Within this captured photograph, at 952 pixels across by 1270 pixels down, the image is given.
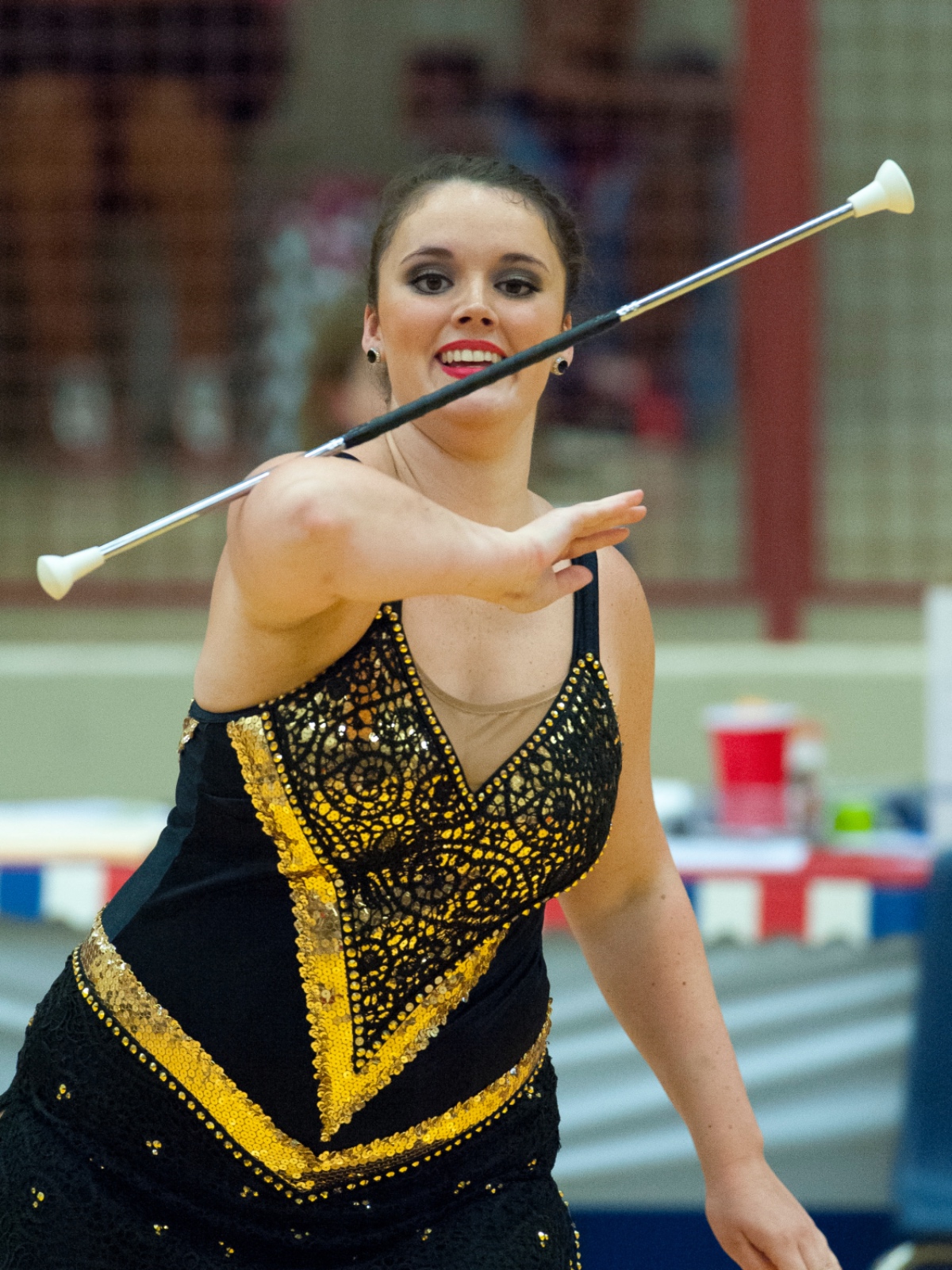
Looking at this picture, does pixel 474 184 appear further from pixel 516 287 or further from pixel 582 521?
pixel 582 521

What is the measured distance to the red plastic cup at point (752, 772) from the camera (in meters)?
3.01

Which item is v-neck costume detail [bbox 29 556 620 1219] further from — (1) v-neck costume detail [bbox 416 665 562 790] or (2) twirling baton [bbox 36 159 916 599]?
(2) twirling baton [bbox 36 159 916 599]

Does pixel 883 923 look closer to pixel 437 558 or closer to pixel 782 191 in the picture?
pixel 437 558

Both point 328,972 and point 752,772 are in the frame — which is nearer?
point 328,972

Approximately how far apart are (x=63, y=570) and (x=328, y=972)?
42cm

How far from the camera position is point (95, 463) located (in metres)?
5.56

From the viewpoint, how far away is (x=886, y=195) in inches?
58.3

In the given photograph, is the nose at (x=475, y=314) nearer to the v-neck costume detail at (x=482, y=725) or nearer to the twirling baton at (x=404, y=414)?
the twirling baton at (x=404, y=414)

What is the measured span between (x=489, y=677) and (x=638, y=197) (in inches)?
164

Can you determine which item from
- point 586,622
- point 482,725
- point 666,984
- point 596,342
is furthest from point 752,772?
point 596,342

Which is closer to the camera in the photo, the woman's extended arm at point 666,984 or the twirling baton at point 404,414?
the twirling baton at point 404,414

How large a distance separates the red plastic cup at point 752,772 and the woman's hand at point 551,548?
1.74 metres

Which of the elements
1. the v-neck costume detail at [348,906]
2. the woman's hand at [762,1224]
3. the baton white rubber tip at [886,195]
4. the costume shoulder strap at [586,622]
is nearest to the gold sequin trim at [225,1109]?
the v-neck costume detail at [348,906]

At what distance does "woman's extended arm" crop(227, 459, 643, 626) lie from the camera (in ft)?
4.11
